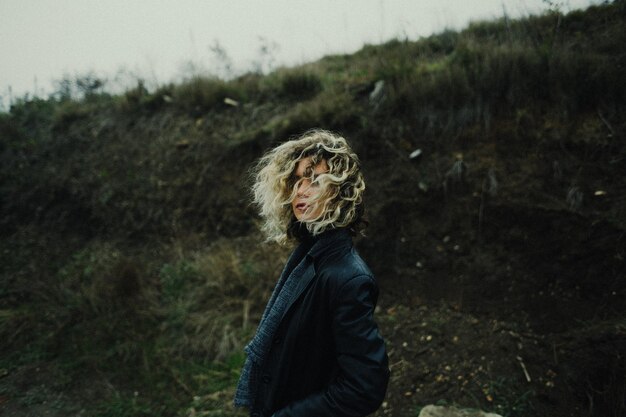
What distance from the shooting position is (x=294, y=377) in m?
1.44

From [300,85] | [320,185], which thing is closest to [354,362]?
[320,185]

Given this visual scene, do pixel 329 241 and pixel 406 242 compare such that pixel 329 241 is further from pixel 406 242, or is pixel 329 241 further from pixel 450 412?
pixel 406 242

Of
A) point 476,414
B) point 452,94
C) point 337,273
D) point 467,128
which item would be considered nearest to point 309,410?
point 337,273

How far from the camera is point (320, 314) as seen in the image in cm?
138

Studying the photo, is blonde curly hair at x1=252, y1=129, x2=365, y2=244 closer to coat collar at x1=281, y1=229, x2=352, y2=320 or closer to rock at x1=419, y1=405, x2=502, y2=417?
coat collar at x1=281, y1=229, x2=352, y2=320

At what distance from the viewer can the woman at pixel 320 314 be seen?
1262 mm

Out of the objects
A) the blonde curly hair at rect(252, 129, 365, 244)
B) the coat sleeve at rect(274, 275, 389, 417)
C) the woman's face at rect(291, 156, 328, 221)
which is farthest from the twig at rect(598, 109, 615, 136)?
the coat sleeve at rect(274, 275, 389, 417)

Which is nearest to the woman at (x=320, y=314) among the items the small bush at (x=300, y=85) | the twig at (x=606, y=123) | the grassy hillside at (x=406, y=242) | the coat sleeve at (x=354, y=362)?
the coat sleeve at (x=354, y=362)

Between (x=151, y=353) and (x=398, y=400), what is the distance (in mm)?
2793

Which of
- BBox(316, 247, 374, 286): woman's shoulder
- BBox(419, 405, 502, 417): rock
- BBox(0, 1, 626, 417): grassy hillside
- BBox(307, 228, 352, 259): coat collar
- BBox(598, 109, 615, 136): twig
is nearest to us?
BBox(316, 247, 374, 286): woman's shoulder

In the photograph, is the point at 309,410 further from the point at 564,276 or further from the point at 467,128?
the point at 467,128

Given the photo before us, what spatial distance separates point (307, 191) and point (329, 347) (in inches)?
26.6

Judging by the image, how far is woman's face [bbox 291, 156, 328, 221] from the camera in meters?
1.52

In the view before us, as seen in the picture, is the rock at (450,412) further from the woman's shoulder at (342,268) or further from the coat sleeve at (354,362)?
the woman's shoulder at (342,268)
